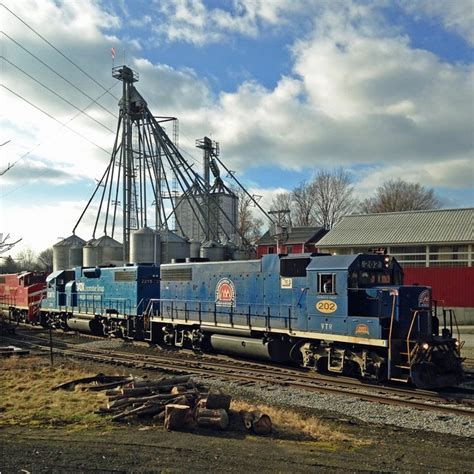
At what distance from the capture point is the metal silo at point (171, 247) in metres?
42.1

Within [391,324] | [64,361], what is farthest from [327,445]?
[64,361]

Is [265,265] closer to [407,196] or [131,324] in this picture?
[131,324]

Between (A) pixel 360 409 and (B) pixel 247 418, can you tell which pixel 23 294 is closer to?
(A) pixel 360 409

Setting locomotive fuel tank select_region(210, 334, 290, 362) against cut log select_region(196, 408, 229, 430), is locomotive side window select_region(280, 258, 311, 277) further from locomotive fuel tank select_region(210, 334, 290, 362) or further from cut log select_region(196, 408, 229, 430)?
cut log select_region(196, 408, 229, 430)

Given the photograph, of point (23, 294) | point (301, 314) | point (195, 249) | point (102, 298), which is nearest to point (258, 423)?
point (301, 314)

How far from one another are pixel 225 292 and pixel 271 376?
15.5ft

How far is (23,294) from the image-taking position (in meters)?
34.5

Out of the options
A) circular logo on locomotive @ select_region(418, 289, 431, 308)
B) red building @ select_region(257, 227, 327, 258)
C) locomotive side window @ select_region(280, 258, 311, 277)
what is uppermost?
red building @ select_region(257, 227, 327, 258)

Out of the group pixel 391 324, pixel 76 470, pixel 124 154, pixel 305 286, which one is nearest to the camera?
pixel 76 470

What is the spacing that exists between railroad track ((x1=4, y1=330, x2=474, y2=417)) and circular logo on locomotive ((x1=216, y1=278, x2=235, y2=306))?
207cm

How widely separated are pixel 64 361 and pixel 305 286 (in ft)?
29.4

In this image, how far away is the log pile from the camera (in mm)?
8898

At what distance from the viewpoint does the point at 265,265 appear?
17484 mm

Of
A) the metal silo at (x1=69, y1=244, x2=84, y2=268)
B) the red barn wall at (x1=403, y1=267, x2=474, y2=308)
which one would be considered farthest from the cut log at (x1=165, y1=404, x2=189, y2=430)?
the metal silo at (x1=69, y1=244, x2=84, y2=268)
